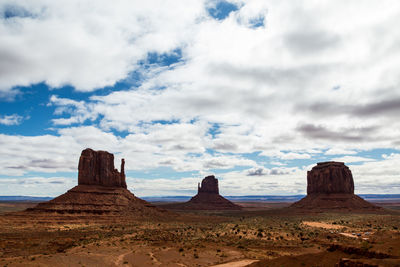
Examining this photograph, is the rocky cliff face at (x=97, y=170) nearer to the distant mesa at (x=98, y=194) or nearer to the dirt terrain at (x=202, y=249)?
the distant mesa at (x=98, y=194)

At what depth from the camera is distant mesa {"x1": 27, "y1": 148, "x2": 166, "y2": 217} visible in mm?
85125

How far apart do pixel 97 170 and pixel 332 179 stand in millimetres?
101936

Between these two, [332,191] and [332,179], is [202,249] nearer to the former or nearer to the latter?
[332,191]

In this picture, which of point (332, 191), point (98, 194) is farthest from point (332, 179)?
point (98, 194)

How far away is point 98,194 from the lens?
9488cm

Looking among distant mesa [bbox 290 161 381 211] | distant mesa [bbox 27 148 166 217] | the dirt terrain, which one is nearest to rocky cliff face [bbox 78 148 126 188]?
distant mesa [bbox 27 148 166 217]

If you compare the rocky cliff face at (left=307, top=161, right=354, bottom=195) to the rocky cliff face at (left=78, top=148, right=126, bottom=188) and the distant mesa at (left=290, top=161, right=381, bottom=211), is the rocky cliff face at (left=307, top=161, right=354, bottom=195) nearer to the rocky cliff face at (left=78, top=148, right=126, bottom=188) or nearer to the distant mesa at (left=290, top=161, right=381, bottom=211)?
the distant mesa at (left=290, top=161, right=381, bottom=211)

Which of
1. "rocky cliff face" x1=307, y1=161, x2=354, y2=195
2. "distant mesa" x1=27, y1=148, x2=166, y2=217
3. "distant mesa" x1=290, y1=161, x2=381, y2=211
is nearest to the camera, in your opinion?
"distant mesa" x1=27, y1=148, x2=166, y2=217

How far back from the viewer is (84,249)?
4138cm

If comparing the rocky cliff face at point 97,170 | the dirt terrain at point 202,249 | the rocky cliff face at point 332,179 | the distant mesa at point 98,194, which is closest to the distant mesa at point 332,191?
the rocky cliff face at point 332,179

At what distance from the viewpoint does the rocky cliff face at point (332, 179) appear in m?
133

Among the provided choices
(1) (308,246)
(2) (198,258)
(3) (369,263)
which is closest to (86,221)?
(2) (198,258)

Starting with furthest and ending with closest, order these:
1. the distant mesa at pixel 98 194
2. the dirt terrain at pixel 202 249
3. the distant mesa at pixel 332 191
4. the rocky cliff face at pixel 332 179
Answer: the rocky cliff face at pixel 332 179
the distant mesa at pixel 332 191
the distant mesa at pixel 98 194
the dirt terrain at pixel 202 249

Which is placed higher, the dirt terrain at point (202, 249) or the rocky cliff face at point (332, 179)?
the rocky cliff face at point (332, 179)
